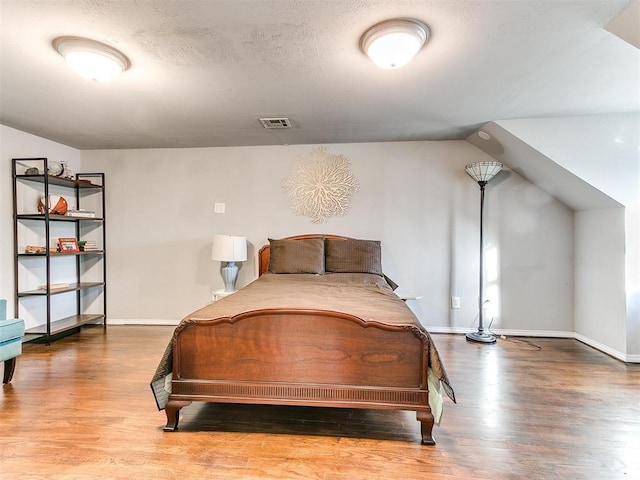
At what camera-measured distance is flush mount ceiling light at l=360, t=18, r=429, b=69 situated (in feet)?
5.36

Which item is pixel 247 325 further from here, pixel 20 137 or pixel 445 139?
pixel 20 137

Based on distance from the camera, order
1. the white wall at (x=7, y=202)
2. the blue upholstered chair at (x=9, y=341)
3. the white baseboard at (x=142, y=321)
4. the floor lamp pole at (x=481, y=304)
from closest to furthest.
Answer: the blue upholstered chair at (x=9, y=341) → the white wall at (x=7, y=202) → the floor lamp pole at (x=481, y=304) → the white baseboard at (x=142, y=321)

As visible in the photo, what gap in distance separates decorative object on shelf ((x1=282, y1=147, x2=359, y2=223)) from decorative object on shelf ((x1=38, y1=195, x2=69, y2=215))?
235cm

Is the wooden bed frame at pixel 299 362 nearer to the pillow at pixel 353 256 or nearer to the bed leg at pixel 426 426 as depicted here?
the bed leg at pixel 426 426

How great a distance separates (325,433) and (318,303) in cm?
69

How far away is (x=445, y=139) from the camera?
12.0 feet

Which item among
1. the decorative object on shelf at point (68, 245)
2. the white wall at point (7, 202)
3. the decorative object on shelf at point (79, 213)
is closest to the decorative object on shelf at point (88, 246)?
the decorative object on shelf at point (68, 245)

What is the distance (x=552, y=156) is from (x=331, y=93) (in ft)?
6.74

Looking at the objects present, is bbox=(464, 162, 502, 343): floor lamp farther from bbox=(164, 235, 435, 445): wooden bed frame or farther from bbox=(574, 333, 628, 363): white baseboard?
bbox=(164, 235, 435, 445): wooden bed frame

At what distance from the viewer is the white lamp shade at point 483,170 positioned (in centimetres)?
331

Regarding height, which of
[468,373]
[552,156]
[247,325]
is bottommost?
[468,373]

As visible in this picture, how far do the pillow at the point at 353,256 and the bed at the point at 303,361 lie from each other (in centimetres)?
145

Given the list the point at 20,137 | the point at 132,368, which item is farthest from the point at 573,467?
A: the point at 20,137

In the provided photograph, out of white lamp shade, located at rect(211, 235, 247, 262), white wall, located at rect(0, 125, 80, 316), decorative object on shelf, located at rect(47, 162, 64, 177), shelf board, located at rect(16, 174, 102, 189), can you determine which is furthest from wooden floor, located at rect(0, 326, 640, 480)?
decorative object on shelf, located at rect(47, 162, 64, 177)
